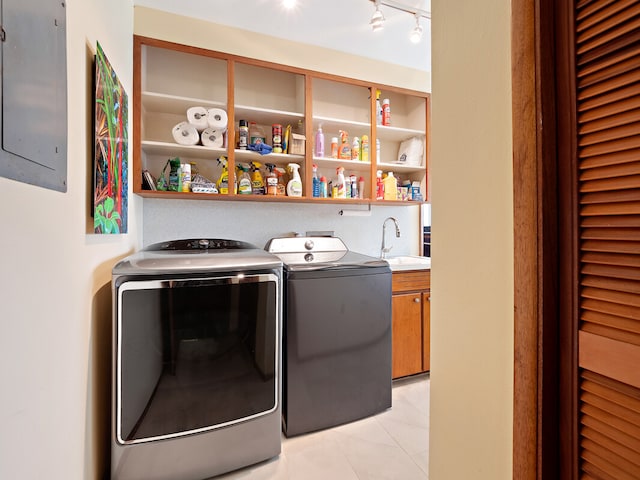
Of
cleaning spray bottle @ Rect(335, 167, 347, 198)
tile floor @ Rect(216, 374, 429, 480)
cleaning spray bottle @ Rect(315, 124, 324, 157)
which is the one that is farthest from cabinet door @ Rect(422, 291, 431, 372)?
cleaning spray bottle @ Rect(315, 124, 324, 157)

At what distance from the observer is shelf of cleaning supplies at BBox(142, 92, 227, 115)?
192 cm

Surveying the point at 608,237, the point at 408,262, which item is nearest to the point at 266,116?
the point at 408,262

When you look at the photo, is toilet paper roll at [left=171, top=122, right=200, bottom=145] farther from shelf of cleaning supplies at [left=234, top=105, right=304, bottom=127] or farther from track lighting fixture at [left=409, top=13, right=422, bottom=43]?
track lighting fixture at [left=409, top=13, right=422, bottom=43]

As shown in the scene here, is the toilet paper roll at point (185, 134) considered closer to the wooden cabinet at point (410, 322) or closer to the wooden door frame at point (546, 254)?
the wooden cabinet at point (410, 322)

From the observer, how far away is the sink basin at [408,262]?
2263 mm

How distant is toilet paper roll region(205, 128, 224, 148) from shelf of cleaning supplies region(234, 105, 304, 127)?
238mm

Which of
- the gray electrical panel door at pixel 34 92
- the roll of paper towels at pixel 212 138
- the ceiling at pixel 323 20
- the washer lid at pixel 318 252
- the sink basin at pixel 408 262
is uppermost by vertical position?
the ceiling at pixel 323 20

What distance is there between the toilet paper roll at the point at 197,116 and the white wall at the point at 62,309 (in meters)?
0.53

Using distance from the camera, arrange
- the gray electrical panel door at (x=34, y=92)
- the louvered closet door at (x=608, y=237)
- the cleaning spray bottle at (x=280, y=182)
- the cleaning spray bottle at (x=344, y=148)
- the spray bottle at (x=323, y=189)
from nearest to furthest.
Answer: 1. the louvered closet door at (x=608, y=237)
2. the gray electrical panel door at (x=34, y=92)
3. the cleaning spray bottle at (x=280, y=182)
4. the spray bottle at (x=323, y=189)
5. the cleaning spray bottle at (x=344, y=148)

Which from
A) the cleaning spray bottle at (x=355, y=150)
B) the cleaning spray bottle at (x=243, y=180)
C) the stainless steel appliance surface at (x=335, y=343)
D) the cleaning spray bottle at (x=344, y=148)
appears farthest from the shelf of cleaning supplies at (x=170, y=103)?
the stainless steel appliance surface at (x=335, y=343)

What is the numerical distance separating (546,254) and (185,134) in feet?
6.93

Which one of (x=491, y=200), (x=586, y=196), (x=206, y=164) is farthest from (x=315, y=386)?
(x=206, y=164)

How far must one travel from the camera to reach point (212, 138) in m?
2.03

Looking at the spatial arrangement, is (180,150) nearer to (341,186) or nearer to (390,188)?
(341,186)
